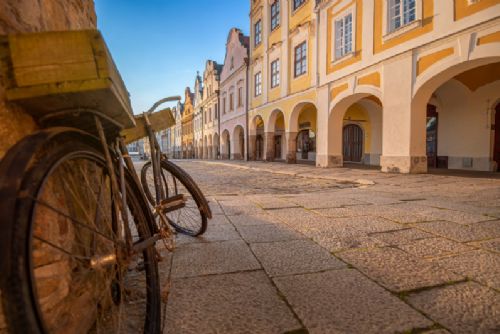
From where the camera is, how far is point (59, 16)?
4.43 ft

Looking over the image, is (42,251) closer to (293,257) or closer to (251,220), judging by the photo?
(293,257)

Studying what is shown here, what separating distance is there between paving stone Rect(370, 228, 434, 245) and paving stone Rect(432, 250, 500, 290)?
40 cm

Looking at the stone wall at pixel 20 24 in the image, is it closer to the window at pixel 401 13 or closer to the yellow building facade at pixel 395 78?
the yellow building facade at pixel 395 78

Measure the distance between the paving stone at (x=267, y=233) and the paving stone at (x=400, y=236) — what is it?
66 centimetres

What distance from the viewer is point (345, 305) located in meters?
1.35

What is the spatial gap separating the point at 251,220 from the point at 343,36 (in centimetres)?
1092

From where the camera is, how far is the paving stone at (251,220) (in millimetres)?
2951

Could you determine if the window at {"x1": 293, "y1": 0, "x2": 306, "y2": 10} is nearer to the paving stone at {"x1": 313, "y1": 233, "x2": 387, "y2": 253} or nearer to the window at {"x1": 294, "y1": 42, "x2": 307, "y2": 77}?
the window at {"x1": 294, "y1": 42, "x2": 307, "y2": 77}

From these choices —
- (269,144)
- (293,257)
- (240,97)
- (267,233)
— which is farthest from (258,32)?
(293,257)

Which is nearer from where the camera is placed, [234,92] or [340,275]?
[340,275]

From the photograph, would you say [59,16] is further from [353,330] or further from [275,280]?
[353,330]

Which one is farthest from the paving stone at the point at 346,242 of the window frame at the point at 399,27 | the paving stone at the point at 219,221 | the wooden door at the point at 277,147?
the wooden door at the point at 277,147

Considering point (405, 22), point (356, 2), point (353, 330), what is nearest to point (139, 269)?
point (353, 330)

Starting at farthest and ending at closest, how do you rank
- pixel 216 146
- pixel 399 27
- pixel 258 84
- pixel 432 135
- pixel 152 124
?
pixel 216 146
pixel 258 84
pixel 432 135
pixel 399 27
pixel 152 124
